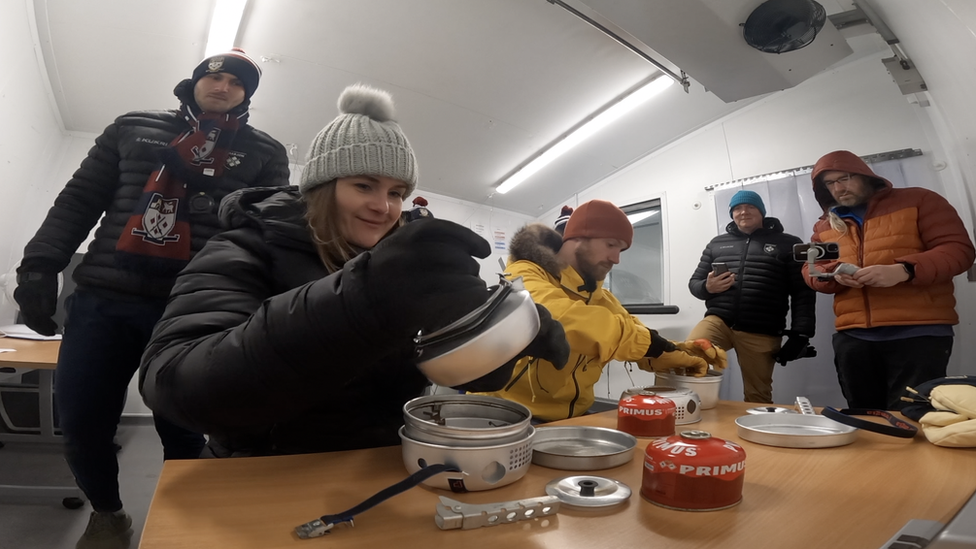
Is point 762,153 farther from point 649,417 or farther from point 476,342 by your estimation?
point 476,342

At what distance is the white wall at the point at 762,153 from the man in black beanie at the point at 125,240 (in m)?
1.71

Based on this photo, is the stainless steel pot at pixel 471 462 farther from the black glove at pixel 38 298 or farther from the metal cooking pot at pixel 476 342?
the black glove at pixel 38 298

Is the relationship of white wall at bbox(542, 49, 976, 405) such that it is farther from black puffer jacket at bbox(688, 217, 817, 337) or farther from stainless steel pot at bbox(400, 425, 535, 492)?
stainless steel pot at bbox(400, 425, 535, 492)

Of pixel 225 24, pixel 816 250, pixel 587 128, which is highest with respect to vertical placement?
pixel 225 24

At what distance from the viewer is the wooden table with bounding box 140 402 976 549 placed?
1.00ft

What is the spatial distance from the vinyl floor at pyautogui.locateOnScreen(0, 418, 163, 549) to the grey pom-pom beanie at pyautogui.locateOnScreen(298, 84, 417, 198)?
102 cm

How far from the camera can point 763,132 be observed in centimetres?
215

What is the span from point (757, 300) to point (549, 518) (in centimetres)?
195

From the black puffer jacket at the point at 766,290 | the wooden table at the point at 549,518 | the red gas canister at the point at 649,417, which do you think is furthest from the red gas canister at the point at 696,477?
the black puffer jacket at the point at 766,290

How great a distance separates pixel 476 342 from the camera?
324 millimetres

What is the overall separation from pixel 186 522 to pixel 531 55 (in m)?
1.76

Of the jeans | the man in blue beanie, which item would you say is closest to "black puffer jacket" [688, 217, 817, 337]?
the man in blue beanie

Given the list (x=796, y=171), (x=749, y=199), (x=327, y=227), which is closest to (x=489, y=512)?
(x=327, y=227)

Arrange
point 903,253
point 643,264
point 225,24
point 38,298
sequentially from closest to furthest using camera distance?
1. point 38,298
2. point 903,253
3. point 225,24
4. point 643,264
